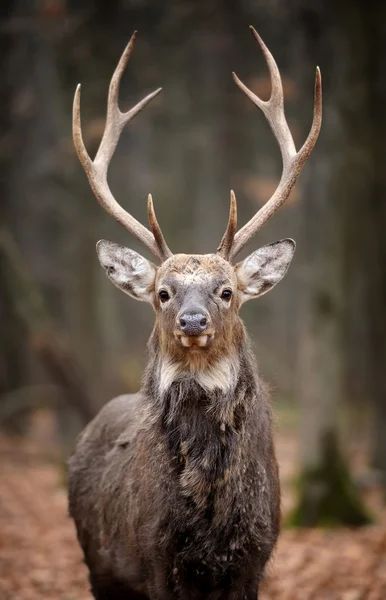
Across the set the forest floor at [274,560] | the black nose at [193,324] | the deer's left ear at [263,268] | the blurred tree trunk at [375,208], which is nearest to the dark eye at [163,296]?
the black nose at [193,324]

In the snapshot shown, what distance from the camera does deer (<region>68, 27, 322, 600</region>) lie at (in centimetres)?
505

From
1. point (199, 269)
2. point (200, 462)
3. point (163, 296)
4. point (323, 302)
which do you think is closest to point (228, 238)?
point (199, 269)

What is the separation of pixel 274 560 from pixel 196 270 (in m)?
2.05

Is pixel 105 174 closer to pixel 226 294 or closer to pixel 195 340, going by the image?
pixel 226 294

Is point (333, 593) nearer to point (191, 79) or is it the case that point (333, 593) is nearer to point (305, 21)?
point (305, 21)

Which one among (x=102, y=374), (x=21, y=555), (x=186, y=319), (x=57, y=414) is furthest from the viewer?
(x=57, y=414)

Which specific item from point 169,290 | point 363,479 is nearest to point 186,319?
point 169,290

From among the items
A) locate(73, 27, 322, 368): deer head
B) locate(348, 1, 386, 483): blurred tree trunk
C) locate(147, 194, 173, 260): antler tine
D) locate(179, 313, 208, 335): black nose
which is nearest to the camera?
locate(179, 313, 208, 335): black nose

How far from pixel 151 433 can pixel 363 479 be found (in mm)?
6809

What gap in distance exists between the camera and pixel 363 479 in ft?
37.6

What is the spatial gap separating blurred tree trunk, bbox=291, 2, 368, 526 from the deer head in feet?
12.6

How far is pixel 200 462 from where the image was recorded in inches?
200

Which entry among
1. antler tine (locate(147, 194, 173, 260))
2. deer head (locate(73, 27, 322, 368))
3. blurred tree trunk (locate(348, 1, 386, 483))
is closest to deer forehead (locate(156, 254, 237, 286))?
deer head (locate(73, 27, 322, 368))

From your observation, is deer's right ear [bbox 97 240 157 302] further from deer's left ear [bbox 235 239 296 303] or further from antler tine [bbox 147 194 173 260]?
deer's left ear [bbox 235 239 296 303]
